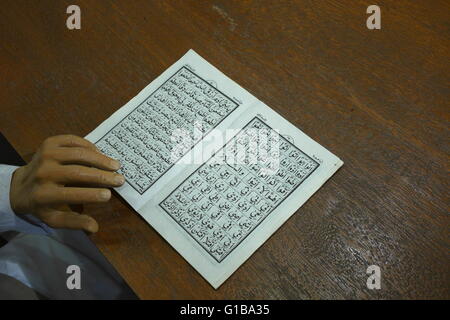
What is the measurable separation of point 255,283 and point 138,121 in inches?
14.1

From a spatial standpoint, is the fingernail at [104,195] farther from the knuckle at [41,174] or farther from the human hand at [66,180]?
the knuckle at [41,174]

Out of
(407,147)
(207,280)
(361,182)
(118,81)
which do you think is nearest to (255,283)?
(207,280)

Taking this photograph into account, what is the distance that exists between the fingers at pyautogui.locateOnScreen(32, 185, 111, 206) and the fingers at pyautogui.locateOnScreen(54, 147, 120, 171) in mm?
46

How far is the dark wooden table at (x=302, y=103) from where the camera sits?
626 mm

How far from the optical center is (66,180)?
68 centimetres

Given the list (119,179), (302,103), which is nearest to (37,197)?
(119,179)

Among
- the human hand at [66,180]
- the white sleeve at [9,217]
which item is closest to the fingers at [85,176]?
the human hand at [66,180]

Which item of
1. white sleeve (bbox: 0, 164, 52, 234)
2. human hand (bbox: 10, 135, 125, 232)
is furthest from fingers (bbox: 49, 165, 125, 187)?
white sleeve (bbox: 0, 164, 52, 234)

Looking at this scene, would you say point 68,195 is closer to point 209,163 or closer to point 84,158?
point 84,158

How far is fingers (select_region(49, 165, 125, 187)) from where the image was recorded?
2.22ft

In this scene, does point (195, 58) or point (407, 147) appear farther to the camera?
point (195, 58)

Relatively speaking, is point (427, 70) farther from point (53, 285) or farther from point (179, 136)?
point (53, 285)

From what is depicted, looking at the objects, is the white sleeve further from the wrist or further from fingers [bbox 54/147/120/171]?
fingers [bbox 54/147/120/171]

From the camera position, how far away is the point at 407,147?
687mm
